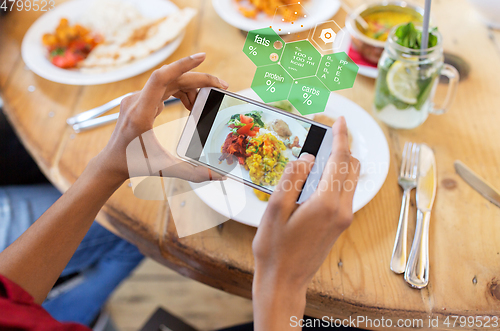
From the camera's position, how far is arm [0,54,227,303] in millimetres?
398

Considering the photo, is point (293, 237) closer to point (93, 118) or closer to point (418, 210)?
point (418, 210)

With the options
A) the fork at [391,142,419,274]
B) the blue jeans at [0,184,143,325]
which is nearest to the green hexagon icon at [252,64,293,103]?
the fork at [391,142,419,274]

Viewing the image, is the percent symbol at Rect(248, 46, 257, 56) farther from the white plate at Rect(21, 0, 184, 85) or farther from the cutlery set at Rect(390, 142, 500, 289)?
the cutlery set at Rect(390, 142, 500, 289)

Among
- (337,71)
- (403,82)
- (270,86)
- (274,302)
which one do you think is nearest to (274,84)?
(270,86)

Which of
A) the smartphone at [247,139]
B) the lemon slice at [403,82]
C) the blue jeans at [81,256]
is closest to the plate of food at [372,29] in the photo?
the lemon slice at [403,82]

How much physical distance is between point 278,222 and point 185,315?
31.0 inches

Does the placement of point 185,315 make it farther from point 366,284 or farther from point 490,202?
point 490,202

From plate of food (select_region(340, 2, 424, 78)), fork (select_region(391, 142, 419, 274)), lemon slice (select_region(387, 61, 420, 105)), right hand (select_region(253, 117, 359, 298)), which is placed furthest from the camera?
plate of food (select_region(340, 2, 424, 78))

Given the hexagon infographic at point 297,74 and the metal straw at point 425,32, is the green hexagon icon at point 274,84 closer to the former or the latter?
the hexagon infographic at point 297,74

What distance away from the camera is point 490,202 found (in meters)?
0.48

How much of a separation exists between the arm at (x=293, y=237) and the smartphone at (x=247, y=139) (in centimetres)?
6

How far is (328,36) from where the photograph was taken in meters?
0.66

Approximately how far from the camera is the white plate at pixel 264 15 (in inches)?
26.5

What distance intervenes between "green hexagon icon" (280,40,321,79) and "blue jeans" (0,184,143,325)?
480 mm
